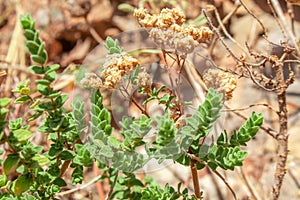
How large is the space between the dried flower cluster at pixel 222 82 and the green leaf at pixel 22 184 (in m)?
0.39

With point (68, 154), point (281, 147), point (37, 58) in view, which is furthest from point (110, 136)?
point (281, 147)

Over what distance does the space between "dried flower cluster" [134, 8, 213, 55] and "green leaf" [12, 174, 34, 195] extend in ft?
1.20

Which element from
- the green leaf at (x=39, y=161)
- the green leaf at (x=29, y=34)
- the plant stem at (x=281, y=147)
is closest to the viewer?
the green leaf at (x=29, y=34)

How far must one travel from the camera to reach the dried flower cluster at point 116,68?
3.10 feet

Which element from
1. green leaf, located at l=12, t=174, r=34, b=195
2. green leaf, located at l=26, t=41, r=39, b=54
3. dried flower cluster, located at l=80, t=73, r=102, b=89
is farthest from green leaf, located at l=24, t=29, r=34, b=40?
green leaf, located at l=12, t=174, r=34, b=195

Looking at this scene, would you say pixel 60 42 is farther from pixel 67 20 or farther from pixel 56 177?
pixel 56 177

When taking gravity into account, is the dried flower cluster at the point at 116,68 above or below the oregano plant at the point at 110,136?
A: above

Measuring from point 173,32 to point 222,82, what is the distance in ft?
0.44

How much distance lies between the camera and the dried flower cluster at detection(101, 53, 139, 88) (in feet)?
3.10

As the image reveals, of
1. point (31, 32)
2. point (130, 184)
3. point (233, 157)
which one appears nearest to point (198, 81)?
point (130, 184)

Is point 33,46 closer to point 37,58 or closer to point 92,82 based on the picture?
point 37,58

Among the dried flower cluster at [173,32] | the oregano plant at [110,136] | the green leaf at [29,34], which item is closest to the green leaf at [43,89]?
the oregano plant at [110,136]

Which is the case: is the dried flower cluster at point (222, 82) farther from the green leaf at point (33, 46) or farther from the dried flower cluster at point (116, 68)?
the green leaf at point (33, 46)

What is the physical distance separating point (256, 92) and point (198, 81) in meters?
0.40
